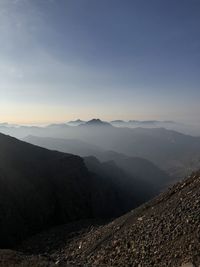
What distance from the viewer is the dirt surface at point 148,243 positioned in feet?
65.3

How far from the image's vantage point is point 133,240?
79.6 feet

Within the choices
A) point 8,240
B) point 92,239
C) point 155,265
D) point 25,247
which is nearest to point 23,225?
point 8,240

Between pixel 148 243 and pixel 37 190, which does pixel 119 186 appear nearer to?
pixel 37 190

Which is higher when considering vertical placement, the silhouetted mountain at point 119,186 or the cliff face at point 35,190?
the cliff face at point 35,190

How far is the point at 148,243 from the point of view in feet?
73.5

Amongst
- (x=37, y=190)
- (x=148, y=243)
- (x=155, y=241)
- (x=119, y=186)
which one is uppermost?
(x=155, y=241)

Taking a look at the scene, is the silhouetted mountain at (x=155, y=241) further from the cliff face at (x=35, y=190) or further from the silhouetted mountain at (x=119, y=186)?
the silhouetted mountain at (x=119, y=186)

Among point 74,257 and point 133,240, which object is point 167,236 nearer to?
point 133,240

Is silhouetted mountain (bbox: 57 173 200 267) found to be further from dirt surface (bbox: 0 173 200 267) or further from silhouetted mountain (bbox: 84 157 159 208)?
silhouetted mountain (bbox: 84 157 159 208)

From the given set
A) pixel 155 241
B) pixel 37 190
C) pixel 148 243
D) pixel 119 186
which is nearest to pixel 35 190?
pixel 37 190

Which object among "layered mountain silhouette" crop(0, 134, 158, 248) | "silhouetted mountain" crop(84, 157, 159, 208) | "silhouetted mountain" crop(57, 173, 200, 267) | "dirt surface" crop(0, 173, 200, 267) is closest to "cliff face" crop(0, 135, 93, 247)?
"layered mountain silhouette" crop(0, 134, 158, 248)

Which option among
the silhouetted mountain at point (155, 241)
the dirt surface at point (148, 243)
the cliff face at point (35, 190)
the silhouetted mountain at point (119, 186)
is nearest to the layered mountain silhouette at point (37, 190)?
the cliff face at point (35, 190)

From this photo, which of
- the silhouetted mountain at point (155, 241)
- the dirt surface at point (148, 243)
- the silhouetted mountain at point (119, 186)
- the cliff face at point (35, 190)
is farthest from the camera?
the silhouetted mountain at point (119, 186)

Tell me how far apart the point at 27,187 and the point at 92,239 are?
3558cm
